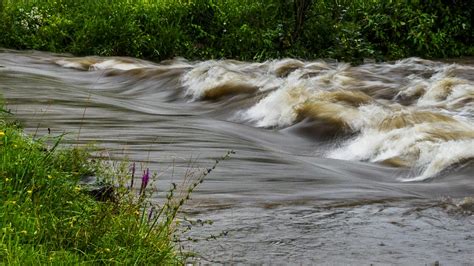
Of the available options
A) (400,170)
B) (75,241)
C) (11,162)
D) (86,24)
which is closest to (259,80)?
(400,170)

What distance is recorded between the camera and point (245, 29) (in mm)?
15414

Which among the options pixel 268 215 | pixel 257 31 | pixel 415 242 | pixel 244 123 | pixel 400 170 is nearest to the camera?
Result: pixel 415 242

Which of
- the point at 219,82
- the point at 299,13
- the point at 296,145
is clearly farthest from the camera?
the point at 299,13

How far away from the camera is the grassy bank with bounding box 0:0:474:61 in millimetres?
15242

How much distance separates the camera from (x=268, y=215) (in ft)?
14.3

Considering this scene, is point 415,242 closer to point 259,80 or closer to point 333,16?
point 259,80

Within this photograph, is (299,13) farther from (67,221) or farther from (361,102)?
(67,221)

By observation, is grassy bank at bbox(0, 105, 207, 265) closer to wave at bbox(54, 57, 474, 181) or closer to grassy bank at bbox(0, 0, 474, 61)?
wave at bbox(54, 57, 474, 181)

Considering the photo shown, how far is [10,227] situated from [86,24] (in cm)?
1312

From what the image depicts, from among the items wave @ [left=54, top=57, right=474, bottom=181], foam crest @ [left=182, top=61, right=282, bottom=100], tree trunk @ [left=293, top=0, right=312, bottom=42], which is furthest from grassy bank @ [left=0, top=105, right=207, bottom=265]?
tree trunk @ [left=293, top=0, right=312, bottom=42]

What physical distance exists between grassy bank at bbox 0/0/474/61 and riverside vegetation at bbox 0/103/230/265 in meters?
11.3

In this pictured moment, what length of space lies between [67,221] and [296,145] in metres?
4.20

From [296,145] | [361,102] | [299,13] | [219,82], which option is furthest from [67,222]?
[299,13]

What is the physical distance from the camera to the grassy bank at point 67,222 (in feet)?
9.64
